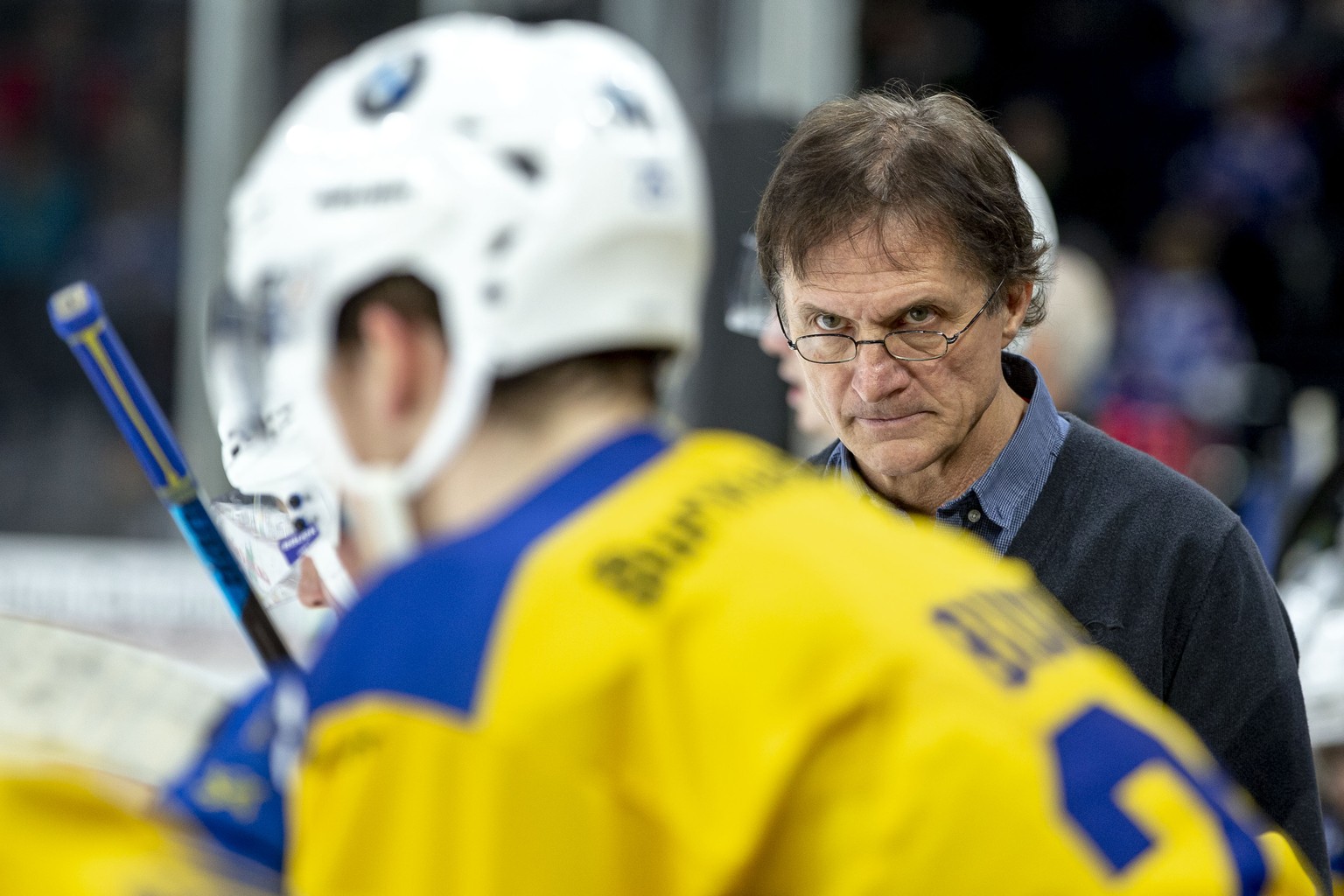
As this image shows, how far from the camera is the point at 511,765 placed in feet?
3.26

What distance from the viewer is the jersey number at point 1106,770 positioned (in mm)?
1097

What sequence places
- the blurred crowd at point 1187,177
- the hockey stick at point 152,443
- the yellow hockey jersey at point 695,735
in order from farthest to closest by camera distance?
the blurred crowd at point 1187,177, the hockey stick at point 152,443, the yellow hockey jersey at point 695,735

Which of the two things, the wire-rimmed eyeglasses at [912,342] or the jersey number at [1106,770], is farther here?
the wire-rimmed eyeglasses at [912,342]

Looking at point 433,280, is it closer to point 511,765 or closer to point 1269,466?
point 511,765

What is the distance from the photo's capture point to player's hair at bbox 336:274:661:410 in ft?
3.93

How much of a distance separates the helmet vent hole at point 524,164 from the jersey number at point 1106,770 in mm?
541

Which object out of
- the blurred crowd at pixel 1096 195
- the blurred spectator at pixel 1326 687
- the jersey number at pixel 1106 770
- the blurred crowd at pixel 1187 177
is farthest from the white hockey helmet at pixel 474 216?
the blurred crowd at pixel 1187 177

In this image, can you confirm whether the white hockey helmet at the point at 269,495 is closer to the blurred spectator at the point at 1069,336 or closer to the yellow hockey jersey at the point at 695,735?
the yellow hockey jersey at the point at 695,735

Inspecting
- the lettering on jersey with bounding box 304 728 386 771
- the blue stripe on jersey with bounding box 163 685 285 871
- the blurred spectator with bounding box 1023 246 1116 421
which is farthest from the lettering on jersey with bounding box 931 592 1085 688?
the blurred spectator with bounding box 1023 246 1116 421

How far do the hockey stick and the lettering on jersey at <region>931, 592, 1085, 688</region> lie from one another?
63 cm

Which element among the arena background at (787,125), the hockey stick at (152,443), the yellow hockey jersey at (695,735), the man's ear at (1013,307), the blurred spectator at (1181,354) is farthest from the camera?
the blurred spectator at (1181,354)

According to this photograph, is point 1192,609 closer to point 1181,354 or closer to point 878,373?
point 878,373

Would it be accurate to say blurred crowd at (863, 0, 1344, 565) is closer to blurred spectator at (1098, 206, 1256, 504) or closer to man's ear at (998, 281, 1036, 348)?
blurred spectator at (1098, 206, 1256, 504)

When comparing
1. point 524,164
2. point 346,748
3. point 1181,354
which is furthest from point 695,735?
point 1181,354
